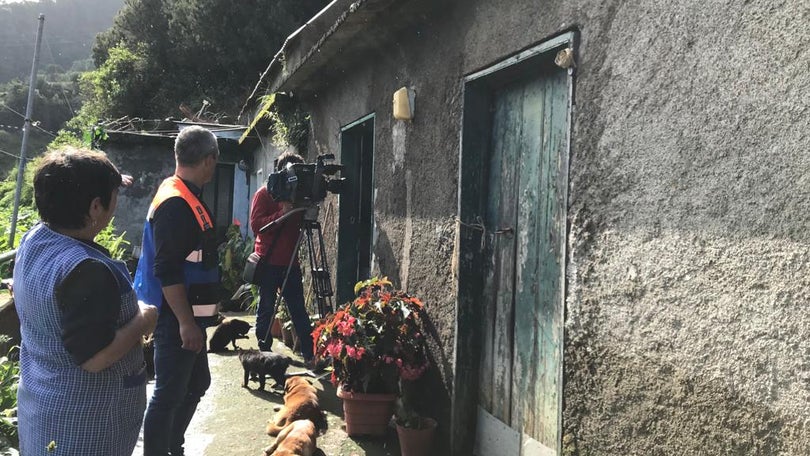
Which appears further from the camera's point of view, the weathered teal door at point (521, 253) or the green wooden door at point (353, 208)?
the green wooden door at point (353, 208)

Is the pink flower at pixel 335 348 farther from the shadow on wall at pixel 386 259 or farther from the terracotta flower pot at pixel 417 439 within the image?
the shadow on wall at pixel 386 259

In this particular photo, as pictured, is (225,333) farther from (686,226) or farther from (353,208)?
(686,226)

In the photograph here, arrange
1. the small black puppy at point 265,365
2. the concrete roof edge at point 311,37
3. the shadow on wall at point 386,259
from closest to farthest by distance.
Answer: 1. the concrete roof edge at point 311,37
2. the shadow on wall at point 386,259
3. the small black puppy at point 265,365

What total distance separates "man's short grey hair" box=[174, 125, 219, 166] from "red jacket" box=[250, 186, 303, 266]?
6.82ft

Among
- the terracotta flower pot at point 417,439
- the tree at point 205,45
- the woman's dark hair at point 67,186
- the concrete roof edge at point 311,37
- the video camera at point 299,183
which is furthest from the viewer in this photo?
the tree at point 205,45

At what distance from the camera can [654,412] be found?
1872 millimetres

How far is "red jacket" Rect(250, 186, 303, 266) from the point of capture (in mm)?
4777

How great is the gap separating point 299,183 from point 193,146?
1900 mm

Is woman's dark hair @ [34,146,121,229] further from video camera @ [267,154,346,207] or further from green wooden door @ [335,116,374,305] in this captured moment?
green wooden door @ [335,116,374,305]

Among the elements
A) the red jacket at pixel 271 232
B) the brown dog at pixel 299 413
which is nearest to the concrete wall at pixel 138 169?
the red jacket at pixel 271 232

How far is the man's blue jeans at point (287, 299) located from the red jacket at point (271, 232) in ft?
0.30

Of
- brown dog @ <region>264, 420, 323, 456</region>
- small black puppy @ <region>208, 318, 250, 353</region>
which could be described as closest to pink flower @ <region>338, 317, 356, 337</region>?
brown dog @ <region>264, 420, 323, 456</region>

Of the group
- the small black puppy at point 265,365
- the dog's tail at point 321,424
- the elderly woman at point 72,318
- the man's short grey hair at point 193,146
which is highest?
the man's short grey hair at point 193,146

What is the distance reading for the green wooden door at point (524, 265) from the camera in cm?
265
